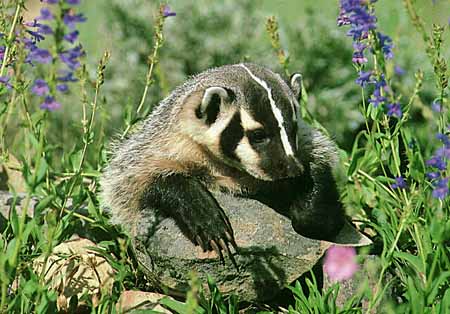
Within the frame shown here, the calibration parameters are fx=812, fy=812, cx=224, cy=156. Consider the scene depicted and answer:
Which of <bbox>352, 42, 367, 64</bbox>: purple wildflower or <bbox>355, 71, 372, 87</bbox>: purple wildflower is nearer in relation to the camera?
<bbox>355, 71, 372, 87</bbox>: purple wildflower

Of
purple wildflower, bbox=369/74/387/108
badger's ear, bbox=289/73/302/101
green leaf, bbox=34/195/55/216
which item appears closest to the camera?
green leaf, bbox=34/195/55/216

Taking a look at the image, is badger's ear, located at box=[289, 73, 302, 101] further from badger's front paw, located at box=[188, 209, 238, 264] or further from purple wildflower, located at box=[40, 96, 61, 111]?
purple wildflower, located at box=[40, 96, 61, 111]

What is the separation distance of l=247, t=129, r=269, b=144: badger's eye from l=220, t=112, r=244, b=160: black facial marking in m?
0.07

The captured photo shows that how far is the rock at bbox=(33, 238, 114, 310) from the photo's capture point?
373 centimetres

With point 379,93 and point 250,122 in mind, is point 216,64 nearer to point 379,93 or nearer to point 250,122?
point 250,122

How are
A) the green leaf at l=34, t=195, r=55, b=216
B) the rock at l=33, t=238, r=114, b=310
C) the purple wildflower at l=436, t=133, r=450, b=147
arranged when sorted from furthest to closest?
the rock at l=33, t=238, r=114, b=310, the purple wildflower at l=436, t=133, r=450, b=147, the green leaf at l=34, t=195, r=55, b=216

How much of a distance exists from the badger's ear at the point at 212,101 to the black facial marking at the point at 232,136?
0.10 metres

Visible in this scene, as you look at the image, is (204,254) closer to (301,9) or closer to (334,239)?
(334,239)

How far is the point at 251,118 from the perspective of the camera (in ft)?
12.2

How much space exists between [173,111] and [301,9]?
18.7 feet

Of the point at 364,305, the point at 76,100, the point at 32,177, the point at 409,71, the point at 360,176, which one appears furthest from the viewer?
the point at 76,100

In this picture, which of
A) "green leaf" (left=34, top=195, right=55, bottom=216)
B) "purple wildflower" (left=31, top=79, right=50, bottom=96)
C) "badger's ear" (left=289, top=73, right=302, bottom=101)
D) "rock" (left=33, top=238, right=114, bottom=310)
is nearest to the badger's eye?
"badger's ear" (left=289, top=73, right=302, bottom=101)

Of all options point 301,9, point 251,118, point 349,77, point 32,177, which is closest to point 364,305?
point 251,118

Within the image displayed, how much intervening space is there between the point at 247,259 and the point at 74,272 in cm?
86
